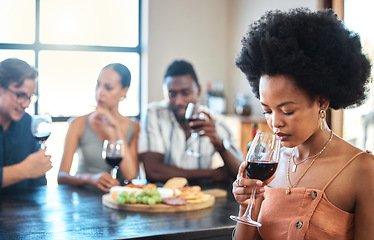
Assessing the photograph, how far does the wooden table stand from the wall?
263 cm

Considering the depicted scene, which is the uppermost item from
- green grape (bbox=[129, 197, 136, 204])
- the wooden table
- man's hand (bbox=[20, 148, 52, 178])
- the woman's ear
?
the woman's ear

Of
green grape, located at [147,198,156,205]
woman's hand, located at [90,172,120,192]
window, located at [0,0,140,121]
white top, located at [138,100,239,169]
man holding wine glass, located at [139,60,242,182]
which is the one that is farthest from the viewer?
window, located at [0,0,140,121]

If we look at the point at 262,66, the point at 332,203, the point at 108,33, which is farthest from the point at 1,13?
the point at 332,203

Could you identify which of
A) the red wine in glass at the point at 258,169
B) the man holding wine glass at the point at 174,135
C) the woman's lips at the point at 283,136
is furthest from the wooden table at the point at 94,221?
the man holding wine glass at the point at 174,135

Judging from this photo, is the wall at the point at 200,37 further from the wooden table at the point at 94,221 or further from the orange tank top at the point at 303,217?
the orange tank top at the point at 303,217

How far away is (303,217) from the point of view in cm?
150

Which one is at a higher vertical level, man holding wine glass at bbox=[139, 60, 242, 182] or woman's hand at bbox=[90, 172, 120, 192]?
man holding wine glass at bbox=[139, 60, 242, 182]

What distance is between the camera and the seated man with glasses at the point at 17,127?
237cm

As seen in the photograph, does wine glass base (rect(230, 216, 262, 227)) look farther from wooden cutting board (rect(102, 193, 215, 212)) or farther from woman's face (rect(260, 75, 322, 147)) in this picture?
wooden cutting board (rect(102, 193, 215, 212))

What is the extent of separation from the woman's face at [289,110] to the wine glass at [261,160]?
0.06 meters

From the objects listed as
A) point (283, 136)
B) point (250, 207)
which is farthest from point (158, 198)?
point (283, 136)

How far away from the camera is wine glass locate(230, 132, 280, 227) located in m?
1.48

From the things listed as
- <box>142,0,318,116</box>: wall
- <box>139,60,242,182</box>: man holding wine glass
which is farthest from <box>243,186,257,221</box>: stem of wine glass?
<box>142,0,318,116</box>: wall

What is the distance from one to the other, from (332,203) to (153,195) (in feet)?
3.02
